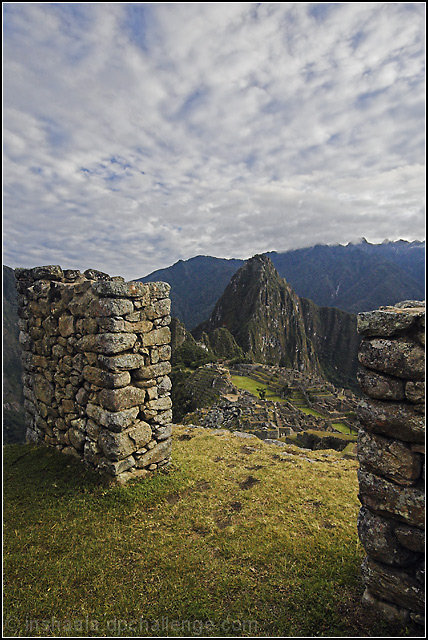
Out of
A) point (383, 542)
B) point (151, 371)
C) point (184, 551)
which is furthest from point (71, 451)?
point (383, 542)

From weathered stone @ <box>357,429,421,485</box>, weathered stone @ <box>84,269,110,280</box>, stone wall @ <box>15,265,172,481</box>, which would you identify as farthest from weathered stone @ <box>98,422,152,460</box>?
weathered stone @ <box>357,429,421,485</box>

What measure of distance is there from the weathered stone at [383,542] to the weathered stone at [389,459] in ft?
1.75

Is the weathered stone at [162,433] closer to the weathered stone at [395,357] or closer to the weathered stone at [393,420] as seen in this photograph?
the weathered stone at [393,420]

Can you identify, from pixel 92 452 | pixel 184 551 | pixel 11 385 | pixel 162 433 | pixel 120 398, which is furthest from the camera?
pixel 11 385

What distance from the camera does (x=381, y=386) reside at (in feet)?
10.5

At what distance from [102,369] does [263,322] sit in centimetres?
16754

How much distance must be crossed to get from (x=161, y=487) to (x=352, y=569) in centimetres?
407

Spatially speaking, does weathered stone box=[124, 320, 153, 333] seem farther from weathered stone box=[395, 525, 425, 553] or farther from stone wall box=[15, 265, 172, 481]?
weathered stone box=[395, 525, 425, 553]

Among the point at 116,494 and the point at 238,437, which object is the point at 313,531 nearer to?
the point at 116,494

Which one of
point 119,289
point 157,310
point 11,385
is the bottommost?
point 11,385

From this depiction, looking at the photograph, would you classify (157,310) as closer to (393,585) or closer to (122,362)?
(122,362)

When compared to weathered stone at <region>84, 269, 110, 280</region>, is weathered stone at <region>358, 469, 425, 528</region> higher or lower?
lower

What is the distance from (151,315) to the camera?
7332mm

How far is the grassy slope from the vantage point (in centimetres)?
372
